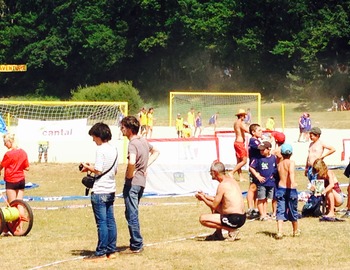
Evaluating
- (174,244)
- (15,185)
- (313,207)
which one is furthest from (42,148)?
(174,244)

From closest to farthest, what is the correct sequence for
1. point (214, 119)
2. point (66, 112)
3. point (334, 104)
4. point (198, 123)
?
point (66, 112) → point (198, 123) → point (214, 119) → point (334, 104)

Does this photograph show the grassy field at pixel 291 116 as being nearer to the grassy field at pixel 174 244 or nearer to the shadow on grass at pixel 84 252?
the grassy field at pixel 174 244

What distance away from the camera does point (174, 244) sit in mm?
11711

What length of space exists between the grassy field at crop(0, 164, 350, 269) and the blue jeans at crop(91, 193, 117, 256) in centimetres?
19

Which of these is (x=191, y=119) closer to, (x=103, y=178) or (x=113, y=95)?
(x=113, y=95)

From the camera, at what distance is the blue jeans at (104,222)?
10.4 metres

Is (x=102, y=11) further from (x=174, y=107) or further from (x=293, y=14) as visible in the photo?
(x=174, y=107)

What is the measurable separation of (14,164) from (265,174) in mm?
4008

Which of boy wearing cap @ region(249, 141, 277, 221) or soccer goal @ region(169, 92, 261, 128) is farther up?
soccer goal @ region(169, 92, 261, 128)

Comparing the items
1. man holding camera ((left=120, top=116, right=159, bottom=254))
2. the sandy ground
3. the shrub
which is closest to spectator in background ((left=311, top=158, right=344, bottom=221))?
man holding camera ((left=120, top=116, right=159, bottom=254))

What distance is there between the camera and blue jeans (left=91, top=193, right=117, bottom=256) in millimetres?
10359

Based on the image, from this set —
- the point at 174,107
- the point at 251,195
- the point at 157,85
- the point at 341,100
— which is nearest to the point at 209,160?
the point at 251,195

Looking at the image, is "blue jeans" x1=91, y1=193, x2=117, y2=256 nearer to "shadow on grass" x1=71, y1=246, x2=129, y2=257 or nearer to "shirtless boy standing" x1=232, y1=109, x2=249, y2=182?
"shadow on grass" x1=71, y1=246, x2=129, y2=257

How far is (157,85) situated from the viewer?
256ft
